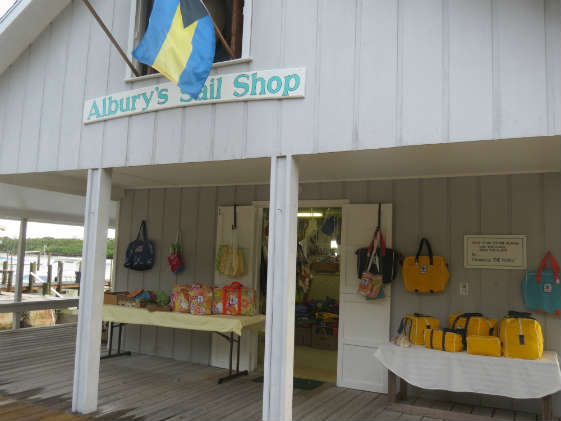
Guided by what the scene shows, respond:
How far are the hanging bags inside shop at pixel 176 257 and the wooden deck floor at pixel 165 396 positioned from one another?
1.28m

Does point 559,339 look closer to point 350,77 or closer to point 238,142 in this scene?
point 350,77

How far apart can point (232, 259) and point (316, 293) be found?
12.0 feet

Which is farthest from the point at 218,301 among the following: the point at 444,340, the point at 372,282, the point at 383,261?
the point at 444,340

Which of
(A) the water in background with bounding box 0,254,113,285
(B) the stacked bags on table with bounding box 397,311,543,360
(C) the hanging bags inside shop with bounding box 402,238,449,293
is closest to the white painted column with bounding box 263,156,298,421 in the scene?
(B) the stacked bags on table with bounding box 397,311,543,360

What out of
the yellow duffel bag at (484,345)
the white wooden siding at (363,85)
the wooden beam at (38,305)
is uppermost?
the white wooden siding at (363,85)

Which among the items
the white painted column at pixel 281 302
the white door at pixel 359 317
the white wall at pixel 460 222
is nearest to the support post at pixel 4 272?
the white wall at pixel 460 222

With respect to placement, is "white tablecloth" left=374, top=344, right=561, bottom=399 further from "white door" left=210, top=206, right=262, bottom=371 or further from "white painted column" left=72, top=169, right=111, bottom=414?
"white painted column" left=72, top=169, right=111, bottom=414

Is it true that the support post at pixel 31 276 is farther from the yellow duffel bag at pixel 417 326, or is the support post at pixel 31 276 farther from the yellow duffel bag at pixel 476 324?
the yellow duffel bag at pixel 476 324

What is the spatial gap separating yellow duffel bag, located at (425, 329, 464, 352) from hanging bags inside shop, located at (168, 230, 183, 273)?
11.8ft

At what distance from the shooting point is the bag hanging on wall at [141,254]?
24.0ft

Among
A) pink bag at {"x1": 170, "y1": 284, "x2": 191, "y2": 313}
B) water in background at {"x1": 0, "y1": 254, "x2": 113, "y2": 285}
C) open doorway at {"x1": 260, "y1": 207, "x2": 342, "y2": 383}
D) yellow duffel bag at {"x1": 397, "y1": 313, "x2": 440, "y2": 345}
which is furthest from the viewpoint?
water in background at {"x1": 0, "y1": 254, "x2": 113, "y2": 285}

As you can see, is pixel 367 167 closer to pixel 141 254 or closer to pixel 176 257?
pixel 176 257

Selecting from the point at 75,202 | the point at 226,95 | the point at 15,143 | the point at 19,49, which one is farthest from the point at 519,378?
the point at 75,202

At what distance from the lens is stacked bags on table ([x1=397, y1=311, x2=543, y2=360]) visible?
4492 millimetres
